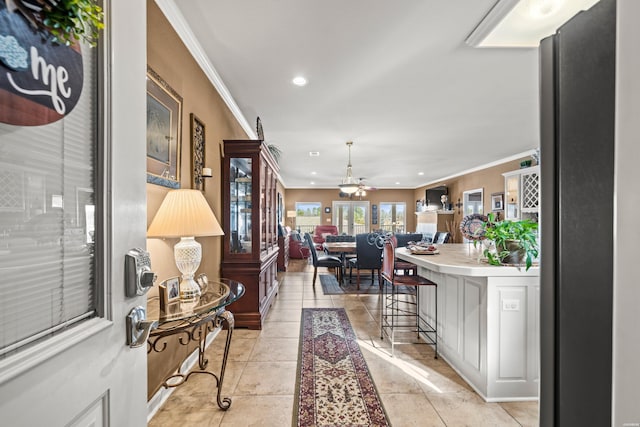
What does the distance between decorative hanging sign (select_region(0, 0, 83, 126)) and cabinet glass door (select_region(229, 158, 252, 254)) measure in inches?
103

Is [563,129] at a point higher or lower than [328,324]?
higher

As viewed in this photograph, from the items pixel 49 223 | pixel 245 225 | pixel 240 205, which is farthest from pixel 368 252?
pixel 49 223

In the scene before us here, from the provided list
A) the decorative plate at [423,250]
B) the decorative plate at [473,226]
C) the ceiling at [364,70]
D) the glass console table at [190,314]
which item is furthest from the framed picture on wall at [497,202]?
the glass console table at [190,314]

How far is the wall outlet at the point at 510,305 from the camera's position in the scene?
192 cm

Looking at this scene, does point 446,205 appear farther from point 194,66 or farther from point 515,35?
point 194,66

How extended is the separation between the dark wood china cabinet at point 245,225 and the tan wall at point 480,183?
18.6ft

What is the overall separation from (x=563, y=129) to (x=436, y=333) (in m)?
2.35

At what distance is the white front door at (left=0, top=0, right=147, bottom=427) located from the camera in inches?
19.5

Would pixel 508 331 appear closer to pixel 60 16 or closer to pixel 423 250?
pixel 423 250

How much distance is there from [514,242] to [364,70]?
1.93 meters

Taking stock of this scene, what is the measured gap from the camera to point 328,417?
5.80ft

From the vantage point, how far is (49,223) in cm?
56

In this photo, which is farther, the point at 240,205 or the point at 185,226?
the point at 240,205

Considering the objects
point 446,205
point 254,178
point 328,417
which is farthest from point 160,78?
point 446,205
